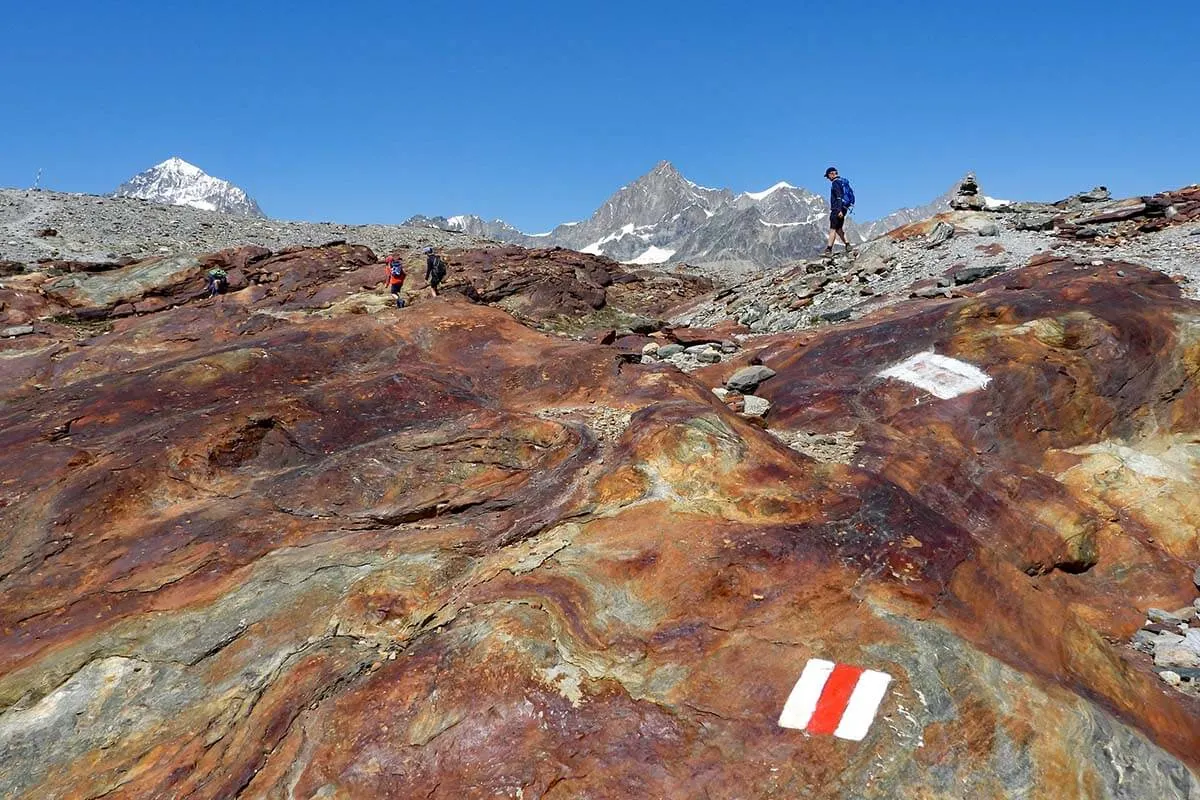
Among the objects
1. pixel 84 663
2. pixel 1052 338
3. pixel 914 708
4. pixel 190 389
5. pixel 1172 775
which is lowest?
pixel 1172 775

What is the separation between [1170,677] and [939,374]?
6.12 metres

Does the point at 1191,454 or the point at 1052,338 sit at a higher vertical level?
the point at 1052,338

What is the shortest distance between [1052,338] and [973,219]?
16.5m

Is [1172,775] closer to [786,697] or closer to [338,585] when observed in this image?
[786,697]

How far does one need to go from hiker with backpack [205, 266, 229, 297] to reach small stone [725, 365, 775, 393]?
24547 mm

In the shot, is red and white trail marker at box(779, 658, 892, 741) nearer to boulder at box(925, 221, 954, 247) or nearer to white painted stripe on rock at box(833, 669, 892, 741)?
white painted stripe on rock at box(833, 669, 892, 741)

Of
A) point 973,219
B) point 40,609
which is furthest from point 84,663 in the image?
point 973,219

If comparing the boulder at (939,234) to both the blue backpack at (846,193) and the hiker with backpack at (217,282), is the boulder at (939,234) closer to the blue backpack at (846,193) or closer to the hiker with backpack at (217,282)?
the blue backpack at (846,193)

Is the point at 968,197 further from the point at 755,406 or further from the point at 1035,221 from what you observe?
the point at 755,406

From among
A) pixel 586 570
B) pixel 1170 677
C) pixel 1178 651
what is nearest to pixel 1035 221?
pixel 1178 651

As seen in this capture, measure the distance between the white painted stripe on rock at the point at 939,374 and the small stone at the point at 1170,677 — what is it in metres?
5.34

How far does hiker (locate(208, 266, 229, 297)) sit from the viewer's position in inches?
1144

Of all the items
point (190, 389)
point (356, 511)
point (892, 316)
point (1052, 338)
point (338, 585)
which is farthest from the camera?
point (892, 316)

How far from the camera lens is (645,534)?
24.1ft
